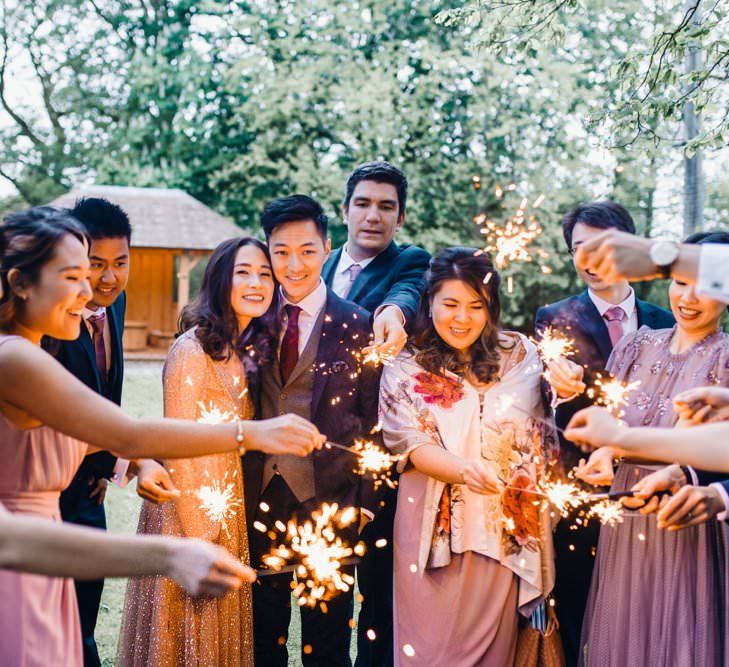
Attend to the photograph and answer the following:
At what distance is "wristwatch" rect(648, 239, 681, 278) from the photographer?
271cm

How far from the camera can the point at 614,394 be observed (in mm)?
3990

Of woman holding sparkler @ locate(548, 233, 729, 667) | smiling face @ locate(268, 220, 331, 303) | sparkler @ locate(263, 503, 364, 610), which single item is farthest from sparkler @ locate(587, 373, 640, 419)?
smiling face @ locate(268, 220, 331, 303)

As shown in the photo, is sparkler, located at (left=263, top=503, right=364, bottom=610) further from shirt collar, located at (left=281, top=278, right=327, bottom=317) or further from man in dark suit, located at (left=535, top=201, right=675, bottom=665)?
man in dark suit, located at (left=535, top=201, right=675, bottom=665)

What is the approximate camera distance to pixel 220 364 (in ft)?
13.3

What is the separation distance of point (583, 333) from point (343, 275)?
1.55m

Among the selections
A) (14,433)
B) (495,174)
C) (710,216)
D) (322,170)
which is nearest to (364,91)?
(322,170)

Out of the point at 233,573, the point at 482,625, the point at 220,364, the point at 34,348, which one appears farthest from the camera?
A: the point at 220,364

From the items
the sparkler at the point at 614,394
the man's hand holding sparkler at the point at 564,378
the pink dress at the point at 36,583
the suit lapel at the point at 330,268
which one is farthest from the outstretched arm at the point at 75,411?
the suit lapel at the point at 330,268

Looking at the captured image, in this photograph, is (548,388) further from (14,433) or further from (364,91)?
(364,91)

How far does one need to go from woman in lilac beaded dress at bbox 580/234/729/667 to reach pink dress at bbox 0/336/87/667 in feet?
7.85

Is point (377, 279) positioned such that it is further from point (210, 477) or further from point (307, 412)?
point (210, 477)

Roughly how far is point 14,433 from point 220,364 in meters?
1.51

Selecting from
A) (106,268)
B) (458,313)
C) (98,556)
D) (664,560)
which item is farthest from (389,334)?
(98,556)

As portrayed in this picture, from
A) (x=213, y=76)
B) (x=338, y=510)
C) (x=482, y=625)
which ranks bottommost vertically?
Result: (x=482, y=625)
